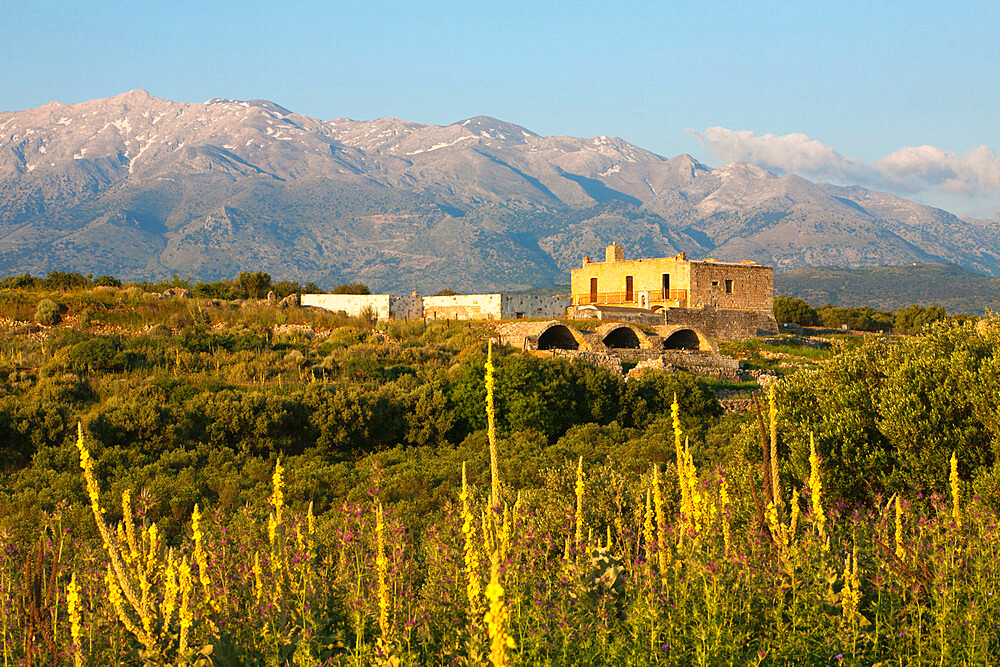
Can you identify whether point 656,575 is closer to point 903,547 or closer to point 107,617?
point 903,547

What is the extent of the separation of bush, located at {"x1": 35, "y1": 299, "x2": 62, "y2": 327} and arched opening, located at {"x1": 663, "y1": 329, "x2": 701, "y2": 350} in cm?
2382

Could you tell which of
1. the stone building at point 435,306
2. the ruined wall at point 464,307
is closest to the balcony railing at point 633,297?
the stone building at point 435,306

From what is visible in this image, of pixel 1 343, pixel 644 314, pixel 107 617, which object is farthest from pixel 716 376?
pixel 107 617

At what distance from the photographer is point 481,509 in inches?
237

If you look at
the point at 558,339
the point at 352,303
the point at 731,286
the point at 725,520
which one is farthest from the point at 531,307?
the point at 725,520

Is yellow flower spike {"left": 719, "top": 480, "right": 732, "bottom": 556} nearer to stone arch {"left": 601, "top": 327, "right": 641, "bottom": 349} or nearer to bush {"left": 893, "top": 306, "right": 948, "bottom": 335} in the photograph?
stone arch {"left": 601, "top": 327, "right": 641, "bottom": 349}

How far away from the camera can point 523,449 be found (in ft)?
57.5

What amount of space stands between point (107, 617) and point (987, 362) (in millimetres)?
10655

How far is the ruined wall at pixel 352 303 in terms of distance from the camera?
1409 inches

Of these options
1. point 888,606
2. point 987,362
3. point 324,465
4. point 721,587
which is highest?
point 987,362

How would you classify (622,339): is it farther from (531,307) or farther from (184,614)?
(184,614)

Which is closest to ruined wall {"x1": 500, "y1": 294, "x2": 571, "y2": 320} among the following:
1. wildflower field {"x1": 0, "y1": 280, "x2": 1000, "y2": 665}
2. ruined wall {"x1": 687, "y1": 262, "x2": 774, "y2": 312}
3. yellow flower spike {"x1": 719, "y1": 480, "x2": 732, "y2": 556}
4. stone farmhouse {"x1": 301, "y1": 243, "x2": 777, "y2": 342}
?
stone farmhouse {"x1": 301, "y1": 243, "x2": 777, "y2": 342}

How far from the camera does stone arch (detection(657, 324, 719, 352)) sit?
112ft

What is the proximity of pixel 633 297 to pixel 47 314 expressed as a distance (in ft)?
85.6
